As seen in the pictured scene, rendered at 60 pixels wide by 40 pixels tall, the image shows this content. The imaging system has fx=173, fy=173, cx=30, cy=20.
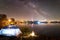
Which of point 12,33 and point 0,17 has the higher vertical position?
point 0,17

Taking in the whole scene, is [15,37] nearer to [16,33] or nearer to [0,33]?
[16,33]

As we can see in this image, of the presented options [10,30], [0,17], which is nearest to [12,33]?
[10,30]

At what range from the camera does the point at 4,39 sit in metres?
15.3

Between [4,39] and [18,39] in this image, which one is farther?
[18,39]

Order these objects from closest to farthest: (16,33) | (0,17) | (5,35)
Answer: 1. (5,35)
2. (16,33)
3. (0,17)

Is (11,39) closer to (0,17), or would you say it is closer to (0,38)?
(0,38)

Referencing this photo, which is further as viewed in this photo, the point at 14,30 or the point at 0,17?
the point at 0,17

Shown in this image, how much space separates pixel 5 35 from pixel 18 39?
163 centimetres

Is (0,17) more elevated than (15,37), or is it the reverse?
(0,17)

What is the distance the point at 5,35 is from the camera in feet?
49.8

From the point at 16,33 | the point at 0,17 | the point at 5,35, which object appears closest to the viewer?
the point at 5,35

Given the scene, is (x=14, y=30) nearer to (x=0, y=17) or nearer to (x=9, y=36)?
(x=9, y=36)

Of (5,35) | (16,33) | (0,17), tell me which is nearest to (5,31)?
(5,35)

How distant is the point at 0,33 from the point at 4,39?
2.10 feet
